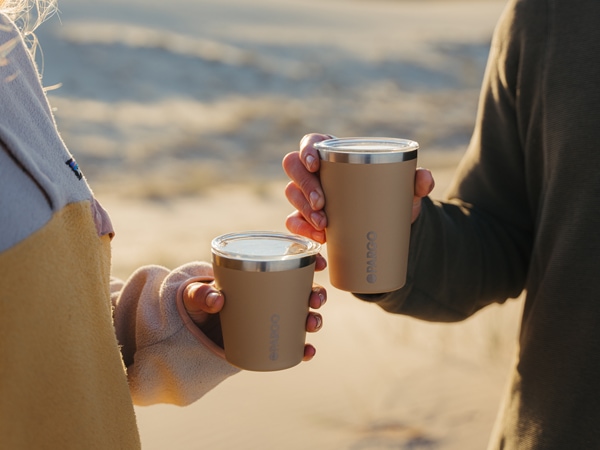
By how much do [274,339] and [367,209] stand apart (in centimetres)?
30

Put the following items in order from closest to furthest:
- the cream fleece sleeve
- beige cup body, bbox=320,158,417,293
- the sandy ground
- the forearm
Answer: beige cup body, bbox=320,158,417,293, the cream fleece sleeve, the forearm, the sandy ground

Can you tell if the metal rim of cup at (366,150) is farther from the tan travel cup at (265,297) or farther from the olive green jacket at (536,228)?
the olive green jacket at (536,228)

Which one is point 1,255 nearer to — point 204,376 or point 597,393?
point 204,376

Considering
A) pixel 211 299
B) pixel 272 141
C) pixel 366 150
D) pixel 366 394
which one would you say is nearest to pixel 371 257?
pixel 366 150

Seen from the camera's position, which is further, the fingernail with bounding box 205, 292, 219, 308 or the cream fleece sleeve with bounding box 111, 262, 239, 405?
the cream fleece sleeve with bounding box 111, 262, 239, 405

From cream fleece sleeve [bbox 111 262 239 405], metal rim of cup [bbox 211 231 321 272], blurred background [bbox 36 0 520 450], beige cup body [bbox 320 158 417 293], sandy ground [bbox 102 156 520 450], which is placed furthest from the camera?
blurred background [bbox 36 0 520 450]

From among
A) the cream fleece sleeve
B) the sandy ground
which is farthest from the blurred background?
the cream fleece sleeve

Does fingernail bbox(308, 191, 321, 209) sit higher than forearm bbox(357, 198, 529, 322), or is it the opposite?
fingernail bbox(308, 191, 321, 209)

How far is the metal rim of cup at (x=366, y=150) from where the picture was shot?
1477 mm

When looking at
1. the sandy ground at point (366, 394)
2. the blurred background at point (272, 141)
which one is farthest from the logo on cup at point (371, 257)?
the sandy ground at point (366, 394)

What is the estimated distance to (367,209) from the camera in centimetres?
151

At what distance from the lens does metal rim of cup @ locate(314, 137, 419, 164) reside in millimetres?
1477

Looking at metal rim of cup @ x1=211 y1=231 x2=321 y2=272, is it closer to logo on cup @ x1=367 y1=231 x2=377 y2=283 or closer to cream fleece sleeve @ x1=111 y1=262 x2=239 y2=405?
logo on cup @ x1=367 y1=231 x2=377 y2=283

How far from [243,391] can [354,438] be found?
662mm
